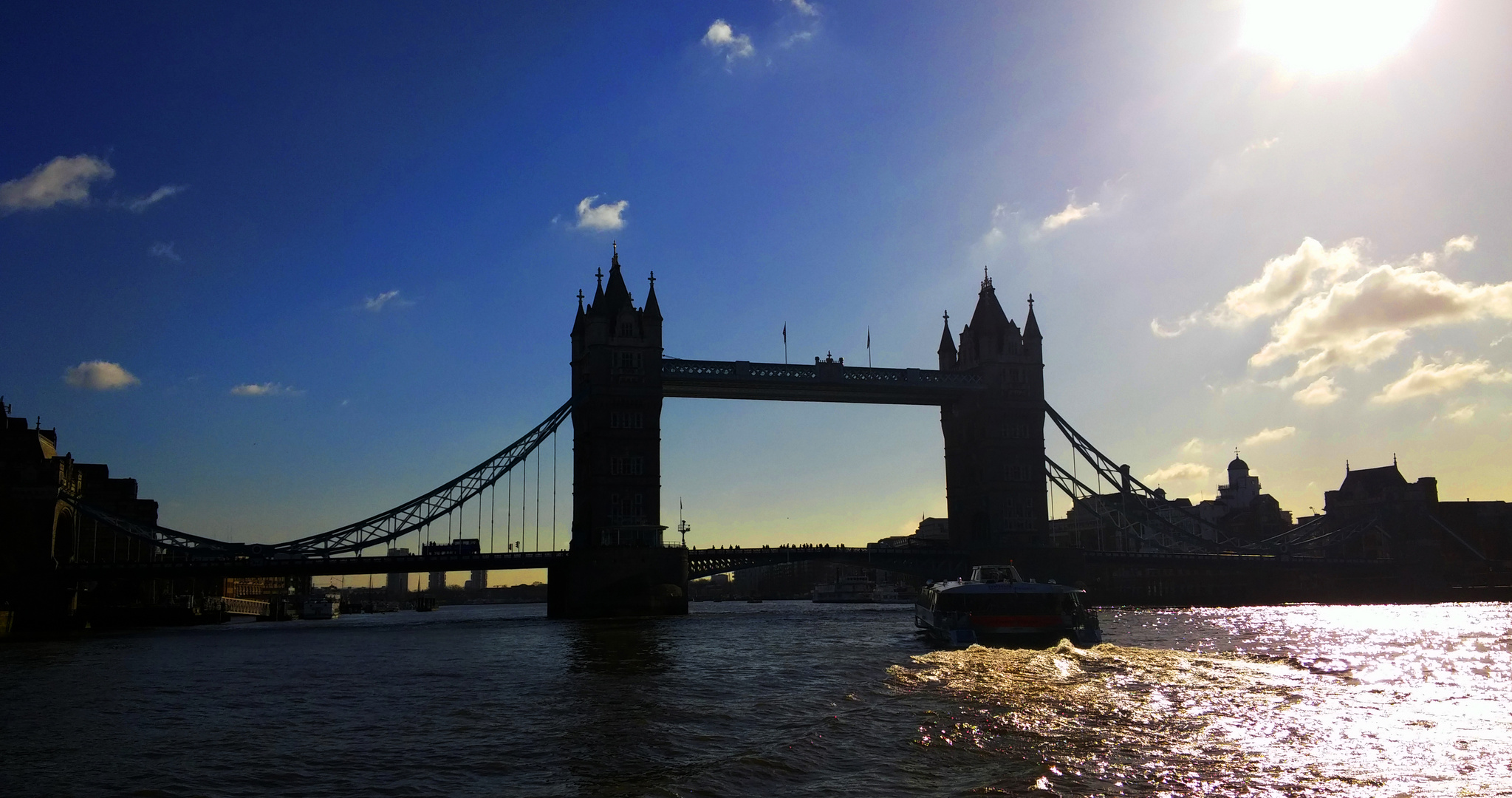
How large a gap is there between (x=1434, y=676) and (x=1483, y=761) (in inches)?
573

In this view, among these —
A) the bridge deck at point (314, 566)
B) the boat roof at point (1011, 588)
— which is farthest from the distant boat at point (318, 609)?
the boat roof at point (1011, 588)

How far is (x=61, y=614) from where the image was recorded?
7794cm

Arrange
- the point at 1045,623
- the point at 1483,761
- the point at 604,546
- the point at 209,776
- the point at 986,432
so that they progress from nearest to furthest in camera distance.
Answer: the point at 1483,761 < the point at 209,776 < the point at 1045,623 < the point at 604,546 < the point at 986,432

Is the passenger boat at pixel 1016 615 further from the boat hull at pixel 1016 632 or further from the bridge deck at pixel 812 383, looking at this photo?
the bridge deck at pixel 812 383

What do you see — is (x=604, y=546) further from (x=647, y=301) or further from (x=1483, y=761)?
(x=1483, y=761)

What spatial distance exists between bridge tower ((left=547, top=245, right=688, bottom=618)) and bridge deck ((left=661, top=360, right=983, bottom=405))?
3350mm

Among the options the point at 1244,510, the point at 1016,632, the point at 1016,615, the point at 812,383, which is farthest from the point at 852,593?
the point at 1016,632

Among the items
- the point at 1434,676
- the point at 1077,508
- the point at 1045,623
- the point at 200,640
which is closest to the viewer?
the point at 1434,676

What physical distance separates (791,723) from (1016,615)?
21.4 m

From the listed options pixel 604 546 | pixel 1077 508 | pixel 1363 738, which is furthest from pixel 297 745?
pixel 1077 508

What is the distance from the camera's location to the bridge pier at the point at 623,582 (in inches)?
3211

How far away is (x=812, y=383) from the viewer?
93.4 meters

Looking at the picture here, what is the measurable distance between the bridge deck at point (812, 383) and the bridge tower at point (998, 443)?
108 inches

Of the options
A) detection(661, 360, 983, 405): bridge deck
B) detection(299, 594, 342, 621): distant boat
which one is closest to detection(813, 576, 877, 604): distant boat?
detection(661, 360, 983, 405): bridge deck
